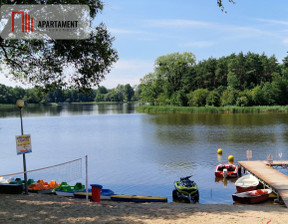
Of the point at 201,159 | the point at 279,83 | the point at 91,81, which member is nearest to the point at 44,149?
the point at 201,159

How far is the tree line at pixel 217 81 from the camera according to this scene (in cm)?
8531

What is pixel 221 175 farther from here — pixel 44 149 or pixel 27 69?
pixel 44 149

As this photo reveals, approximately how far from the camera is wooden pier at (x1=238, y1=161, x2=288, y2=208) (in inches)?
624

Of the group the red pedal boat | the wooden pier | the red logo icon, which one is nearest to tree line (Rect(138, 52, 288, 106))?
the wooden pier

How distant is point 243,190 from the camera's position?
17359mm

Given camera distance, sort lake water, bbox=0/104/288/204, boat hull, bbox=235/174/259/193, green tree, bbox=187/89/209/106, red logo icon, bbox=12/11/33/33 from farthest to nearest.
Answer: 1. green tree, bbox=187/89/209/106
2. lake water, bbox=0/104/288/204
3. boat hull, bbox=235/174/259/193
4. red logo icon, bbox=12/11/33/33

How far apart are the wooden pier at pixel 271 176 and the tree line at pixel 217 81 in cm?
6254

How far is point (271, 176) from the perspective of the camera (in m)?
19.0

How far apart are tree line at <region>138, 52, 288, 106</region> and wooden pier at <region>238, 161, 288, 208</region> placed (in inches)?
2462

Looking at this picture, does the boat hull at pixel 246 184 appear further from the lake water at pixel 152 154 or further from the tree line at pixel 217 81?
the tree line at pixel 217 81

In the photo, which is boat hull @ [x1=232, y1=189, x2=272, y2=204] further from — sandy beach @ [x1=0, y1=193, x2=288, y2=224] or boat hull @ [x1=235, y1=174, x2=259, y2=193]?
sandy beach @ [x1=0, y1=193, x2=288, y2=224]

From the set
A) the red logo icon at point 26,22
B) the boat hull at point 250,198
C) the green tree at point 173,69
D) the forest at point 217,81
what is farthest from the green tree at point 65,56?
the green tree at point 173,69

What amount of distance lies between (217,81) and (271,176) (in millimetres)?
82138

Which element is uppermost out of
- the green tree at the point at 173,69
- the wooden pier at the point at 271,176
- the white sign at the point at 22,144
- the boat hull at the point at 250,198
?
the green tree at the point at 173,69
